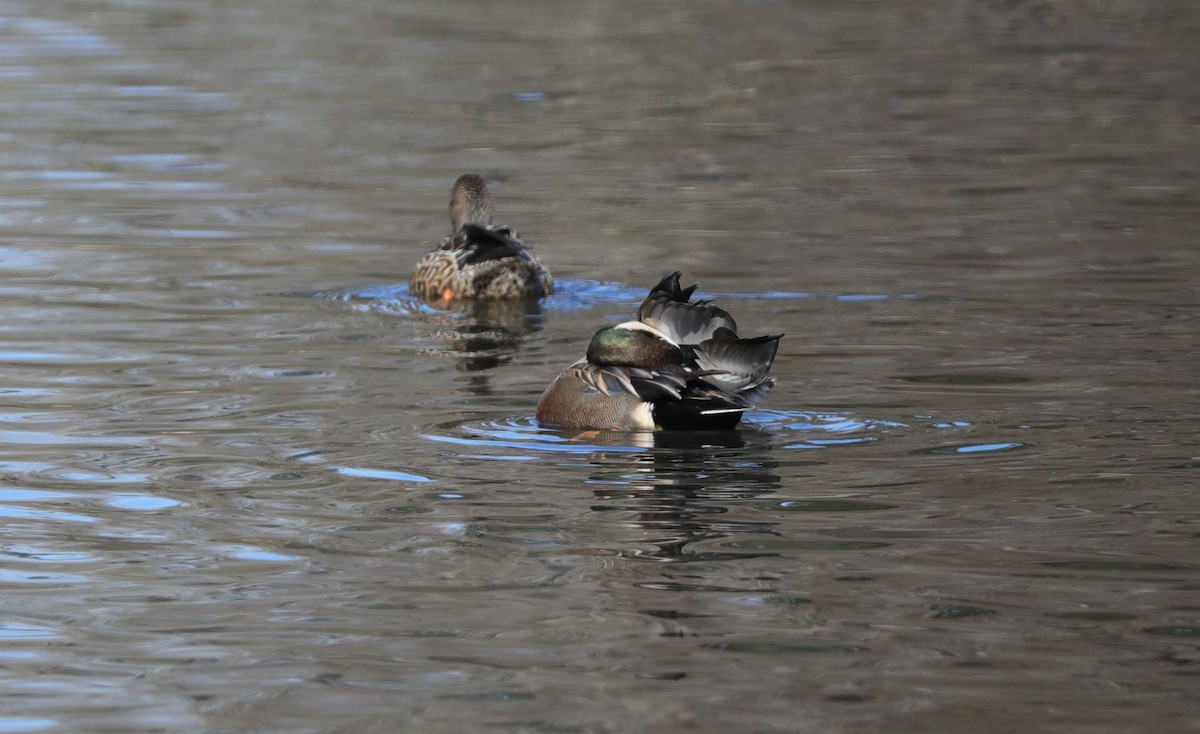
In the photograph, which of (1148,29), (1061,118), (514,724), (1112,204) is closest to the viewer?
(514,724)

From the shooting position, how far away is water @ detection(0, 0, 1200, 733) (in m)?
5.70

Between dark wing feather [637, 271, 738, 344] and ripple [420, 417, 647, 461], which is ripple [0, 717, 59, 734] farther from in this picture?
dark wing feather [637, 271, 738, 344]

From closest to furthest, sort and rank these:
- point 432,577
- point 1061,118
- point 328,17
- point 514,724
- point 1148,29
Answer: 1. point 514,724
2. point 432,577
3. point 1061,118
4. point 1148,29
5. point 328,17

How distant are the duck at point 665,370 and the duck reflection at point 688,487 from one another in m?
0.10

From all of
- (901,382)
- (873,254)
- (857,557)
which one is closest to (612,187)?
(873,254)

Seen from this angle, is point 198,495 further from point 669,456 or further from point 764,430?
point 764,430

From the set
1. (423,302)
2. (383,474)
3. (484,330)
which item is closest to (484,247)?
(423,302)

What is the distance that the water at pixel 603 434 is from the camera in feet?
18.7

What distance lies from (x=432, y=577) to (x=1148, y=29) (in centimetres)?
2285

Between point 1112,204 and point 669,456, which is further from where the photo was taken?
point 1112,204

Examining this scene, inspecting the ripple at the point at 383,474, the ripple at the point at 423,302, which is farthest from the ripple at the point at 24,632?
the ripple at the point at 423,302

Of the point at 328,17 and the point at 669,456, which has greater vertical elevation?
the point at 328,17

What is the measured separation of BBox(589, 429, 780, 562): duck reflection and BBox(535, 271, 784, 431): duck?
0.34ft

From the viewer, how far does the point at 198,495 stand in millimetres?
7887
